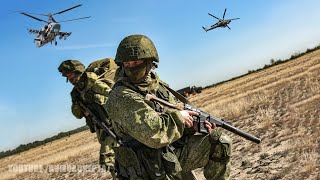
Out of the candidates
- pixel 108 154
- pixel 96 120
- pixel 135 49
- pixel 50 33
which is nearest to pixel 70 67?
pixel 96 120

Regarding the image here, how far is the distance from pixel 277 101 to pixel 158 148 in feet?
33.7

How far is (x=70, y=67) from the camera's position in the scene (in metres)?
8.59

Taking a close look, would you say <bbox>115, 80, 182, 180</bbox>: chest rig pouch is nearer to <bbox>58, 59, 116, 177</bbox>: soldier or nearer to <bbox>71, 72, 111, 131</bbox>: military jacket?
<bbox>71, 72, 111, 131</bbox>: military jacket

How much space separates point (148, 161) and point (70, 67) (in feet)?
14.5

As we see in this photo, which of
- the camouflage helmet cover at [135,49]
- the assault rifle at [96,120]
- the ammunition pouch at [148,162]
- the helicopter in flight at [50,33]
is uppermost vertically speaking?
the helicopter in flight at [50,33]

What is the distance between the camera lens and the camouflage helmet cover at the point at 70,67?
8586mm

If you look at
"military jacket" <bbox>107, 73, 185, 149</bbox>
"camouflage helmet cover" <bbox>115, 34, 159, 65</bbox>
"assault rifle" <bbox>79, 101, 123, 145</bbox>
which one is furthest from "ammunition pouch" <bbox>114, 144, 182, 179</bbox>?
"assault rifle" <bbox>79, 101, 123, 145</bbox>

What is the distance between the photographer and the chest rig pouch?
4.70 metres

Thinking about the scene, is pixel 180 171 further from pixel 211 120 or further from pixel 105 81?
pixel 105 81

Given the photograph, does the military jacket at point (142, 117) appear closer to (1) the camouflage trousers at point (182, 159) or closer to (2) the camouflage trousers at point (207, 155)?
(1) the camouflage trousers at point (182, 159)

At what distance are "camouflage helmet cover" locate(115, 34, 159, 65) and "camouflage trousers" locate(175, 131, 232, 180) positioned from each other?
1.19 metres

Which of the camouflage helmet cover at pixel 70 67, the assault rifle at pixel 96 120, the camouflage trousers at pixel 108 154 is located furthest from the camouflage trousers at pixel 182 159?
the camouflage helmet cover at pixel 70 67

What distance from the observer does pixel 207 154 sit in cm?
516

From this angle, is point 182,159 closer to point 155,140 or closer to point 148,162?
point 148,162
